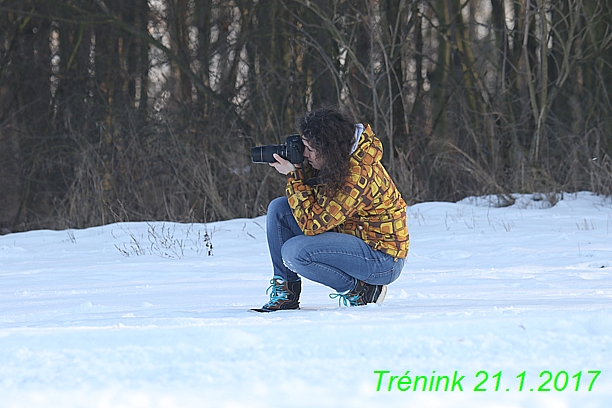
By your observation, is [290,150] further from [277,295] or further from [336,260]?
[277,295]

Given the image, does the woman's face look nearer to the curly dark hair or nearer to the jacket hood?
the curly dark hair

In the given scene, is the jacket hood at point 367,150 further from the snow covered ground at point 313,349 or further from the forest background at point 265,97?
the forest background at point 265,97

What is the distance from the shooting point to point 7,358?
8.22 feet

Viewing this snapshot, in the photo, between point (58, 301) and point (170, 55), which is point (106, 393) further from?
point (170, 55)

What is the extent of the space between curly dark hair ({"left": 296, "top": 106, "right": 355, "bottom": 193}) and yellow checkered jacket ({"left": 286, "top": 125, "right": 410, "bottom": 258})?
0.04m

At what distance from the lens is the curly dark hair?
3438 mm

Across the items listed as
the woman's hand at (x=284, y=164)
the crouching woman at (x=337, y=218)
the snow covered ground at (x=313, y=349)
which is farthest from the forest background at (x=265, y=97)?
the woman's hand at (x=284, y=164)

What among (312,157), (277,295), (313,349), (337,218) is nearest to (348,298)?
(277,295)

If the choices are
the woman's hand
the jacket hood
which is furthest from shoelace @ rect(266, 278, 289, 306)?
the jacket hood

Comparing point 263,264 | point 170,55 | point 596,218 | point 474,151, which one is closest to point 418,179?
point 474,151

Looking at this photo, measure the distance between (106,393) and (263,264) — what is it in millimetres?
4168

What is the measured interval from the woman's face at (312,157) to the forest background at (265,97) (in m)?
6.17

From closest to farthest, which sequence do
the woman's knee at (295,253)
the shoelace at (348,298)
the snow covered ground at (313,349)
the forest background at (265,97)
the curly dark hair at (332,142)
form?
the snow covered ground at (313,349) < the curly dark hair at (332,142) < the woman's knee at (295,253) < the shoelace at (348,298) < the forest background at (265,97)

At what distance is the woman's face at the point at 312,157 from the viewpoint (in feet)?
11.5
